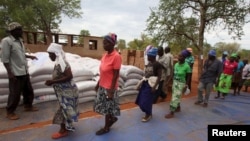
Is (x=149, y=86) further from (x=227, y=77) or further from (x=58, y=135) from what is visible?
(x=227, y=77)

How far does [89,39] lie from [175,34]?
507 inches

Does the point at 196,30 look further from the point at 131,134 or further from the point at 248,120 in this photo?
the point at 131,134

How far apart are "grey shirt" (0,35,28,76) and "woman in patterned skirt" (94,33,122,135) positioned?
143cm

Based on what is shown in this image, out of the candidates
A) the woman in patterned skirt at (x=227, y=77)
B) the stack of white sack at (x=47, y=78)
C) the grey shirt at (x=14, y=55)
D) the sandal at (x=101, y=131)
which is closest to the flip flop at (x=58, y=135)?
the sandal at (x=101, y=131)

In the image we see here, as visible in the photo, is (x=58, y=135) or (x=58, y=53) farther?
(x=58, y=135)

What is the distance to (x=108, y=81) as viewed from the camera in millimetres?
3365

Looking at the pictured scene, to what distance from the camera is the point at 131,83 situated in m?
6.34

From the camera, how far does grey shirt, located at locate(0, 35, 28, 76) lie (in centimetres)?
383

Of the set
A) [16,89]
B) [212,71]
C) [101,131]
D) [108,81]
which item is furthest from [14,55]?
[212,71]

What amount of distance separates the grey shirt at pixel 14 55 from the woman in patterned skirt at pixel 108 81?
143 centimetres

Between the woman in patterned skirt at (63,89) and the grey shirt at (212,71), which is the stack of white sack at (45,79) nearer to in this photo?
the woman in patterned skirt at (63,89)

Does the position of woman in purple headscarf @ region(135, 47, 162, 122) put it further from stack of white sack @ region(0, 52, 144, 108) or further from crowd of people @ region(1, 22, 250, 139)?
stack of white sack @ region(0, 52, 144, 108)

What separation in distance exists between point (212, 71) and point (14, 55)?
160 inches

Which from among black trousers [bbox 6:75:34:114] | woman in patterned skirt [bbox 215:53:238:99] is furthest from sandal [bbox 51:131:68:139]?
woman in patterned skirt [bbox 215:53:238:99]
